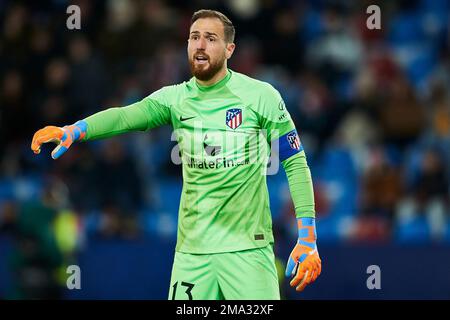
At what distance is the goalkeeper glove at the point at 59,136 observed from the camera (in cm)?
651

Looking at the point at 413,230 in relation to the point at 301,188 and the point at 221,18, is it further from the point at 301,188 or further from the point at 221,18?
the point at 221,18

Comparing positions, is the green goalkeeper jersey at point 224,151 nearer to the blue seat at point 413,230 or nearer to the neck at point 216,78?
the neck at point 216,78

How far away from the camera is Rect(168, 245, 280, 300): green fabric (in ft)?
22.0

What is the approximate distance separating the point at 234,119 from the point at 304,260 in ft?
3.25

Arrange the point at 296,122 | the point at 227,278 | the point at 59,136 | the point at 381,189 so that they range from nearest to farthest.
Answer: the point at 59,136
the point at 227,278
the point at 381,189
the point at 296,122

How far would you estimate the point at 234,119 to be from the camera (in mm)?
6828

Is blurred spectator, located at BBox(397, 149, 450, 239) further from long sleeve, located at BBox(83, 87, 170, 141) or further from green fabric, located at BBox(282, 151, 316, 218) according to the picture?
long sleeve, located at BBox(83, 87, 170, 141)

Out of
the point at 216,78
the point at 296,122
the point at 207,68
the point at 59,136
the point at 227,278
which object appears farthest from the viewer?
the point at 296,122

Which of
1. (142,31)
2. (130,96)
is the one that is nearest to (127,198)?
(130,96)

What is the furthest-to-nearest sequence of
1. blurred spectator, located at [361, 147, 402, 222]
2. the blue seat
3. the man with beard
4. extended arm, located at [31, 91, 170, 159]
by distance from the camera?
blurred spectator, located at [361, 147, 402, 222]
the blue seat
the man with beard
extended arm, located at [31, 91, 170, 159]

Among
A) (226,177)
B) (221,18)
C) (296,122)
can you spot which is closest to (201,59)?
(221,18)

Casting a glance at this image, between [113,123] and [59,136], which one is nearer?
[59,136]

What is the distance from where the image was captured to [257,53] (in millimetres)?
14297

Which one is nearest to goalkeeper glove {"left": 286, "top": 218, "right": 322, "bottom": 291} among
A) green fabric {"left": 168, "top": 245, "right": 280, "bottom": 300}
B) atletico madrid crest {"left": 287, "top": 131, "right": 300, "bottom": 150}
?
green fabric {"left": 168, "top": 245, "right": 280, "bottom": 300}
